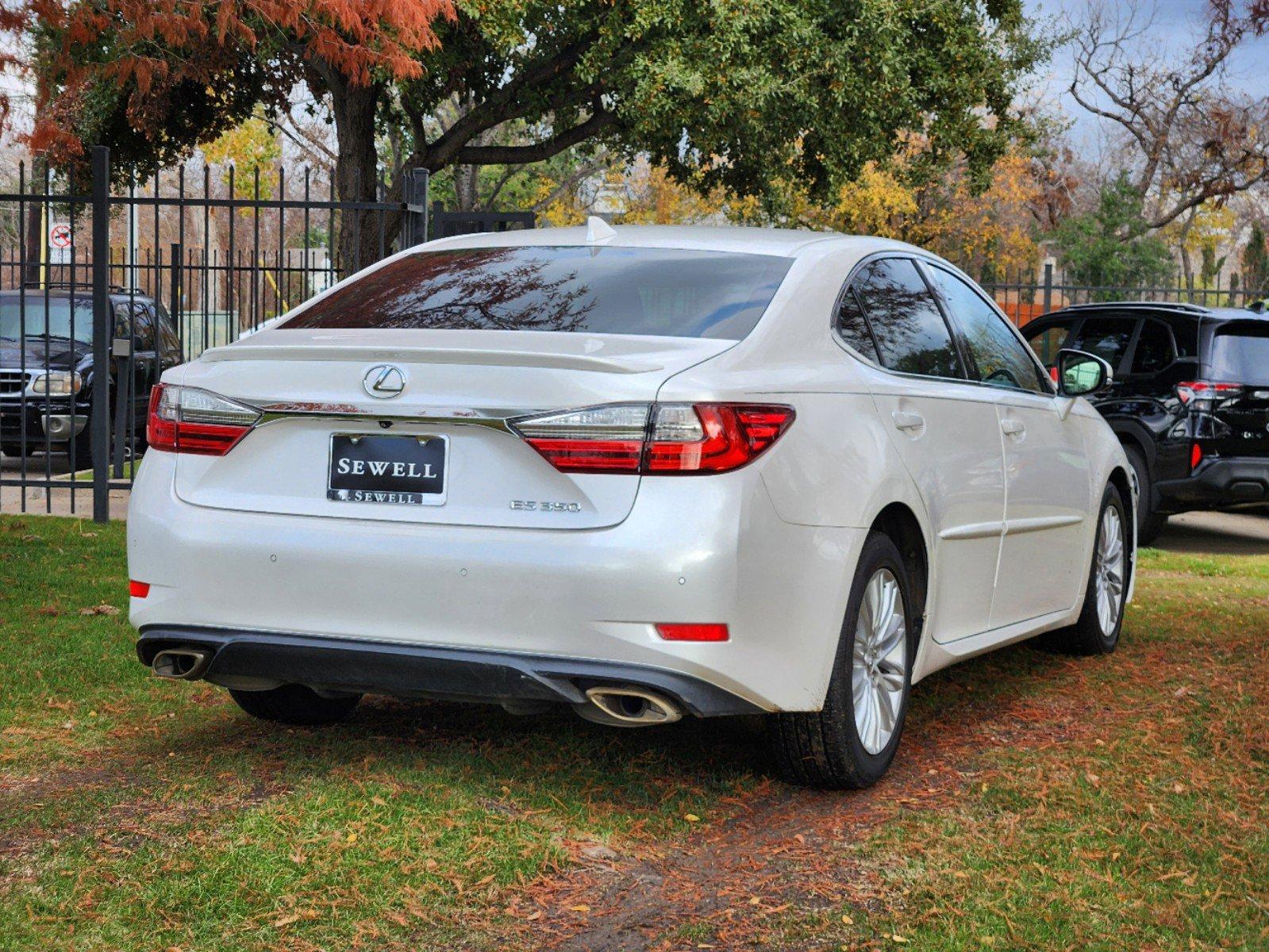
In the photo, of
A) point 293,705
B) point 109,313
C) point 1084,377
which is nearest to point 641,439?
point 293,705

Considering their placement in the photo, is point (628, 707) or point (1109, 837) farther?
point (1109, 837)

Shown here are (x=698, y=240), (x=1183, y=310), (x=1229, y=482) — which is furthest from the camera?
(x=1183, y=310)

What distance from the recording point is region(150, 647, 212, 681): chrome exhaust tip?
4309 millimetres

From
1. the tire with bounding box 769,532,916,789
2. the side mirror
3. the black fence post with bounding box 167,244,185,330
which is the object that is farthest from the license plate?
the black fence post with bounding box 167,244,185,330

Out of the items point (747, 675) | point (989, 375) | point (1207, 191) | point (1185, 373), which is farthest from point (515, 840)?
point (1207, 191)

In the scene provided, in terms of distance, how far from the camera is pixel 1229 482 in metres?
11.4

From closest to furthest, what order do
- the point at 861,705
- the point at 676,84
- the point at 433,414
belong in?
the point at 433,414
the point at 861,705
the point at 676,84

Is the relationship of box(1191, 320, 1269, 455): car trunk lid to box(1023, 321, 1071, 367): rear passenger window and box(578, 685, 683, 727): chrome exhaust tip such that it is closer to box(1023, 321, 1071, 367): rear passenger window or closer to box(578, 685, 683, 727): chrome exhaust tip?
box(1023, 321, 1071, 367): rear passenger window

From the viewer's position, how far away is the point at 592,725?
5355mm

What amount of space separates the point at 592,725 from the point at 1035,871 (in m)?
1.78

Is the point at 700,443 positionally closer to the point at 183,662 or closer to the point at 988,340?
the point at 183,662

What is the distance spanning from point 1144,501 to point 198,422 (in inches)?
352

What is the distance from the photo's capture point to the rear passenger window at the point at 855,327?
4.78m

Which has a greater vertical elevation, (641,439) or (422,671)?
(641,439)
